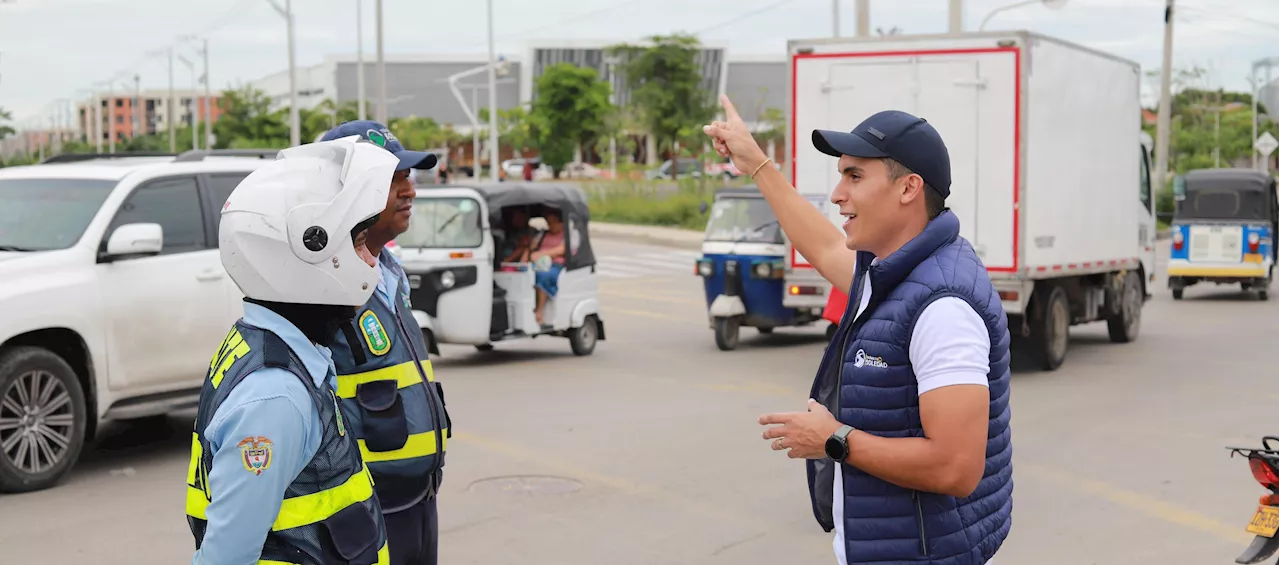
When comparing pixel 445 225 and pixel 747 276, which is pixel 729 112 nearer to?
pixel 445 225

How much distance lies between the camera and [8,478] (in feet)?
26.9

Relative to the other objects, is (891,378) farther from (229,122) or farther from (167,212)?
(229,122)

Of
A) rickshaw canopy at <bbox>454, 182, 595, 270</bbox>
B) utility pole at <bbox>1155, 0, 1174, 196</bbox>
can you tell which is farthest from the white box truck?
utility pole at <bbox>1155, 0, 1174, 196</bbox>

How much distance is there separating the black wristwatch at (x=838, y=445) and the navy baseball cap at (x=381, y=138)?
5.32 feet

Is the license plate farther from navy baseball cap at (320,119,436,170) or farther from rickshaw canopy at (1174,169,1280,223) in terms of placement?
rickshaw canopy at (1174,169,1280,223)

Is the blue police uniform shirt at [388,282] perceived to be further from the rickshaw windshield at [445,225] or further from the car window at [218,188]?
the rickshaw windshield at [445,225]

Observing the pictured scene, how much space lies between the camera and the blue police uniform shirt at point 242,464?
250cm

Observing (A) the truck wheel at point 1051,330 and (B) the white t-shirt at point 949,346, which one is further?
(A) the truck wheel at point 1051,330

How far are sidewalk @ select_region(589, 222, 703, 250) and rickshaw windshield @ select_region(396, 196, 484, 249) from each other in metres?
24.2

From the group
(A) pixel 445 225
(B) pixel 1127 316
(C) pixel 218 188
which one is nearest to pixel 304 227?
(C) pixel 218 188

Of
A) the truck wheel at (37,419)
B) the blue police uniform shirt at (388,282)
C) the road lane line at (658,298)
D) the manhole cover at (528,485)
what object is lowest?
the road lane line at (658,298)

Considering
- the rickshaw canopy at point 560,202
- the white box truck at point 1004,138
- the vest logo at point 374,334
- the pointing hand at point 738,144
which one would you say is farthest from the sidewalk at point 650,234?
the vest logo at point 374,334

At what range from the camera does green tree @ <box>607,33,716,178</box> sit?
61688 mm

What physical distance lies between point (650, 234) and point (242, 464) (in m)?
40.3
